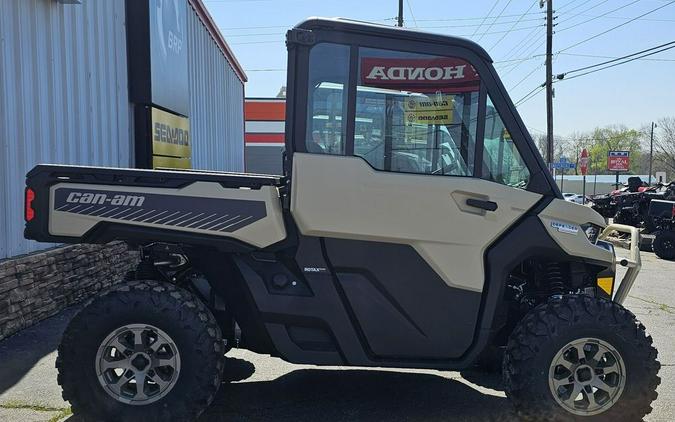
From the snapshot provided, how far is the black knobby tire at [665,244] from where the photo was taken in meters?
13.1

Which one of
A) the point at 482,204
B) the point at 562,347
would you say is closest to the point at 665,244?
the point at 562,347

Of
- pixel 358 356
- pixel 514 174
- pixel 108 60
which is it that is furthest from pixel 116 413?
pixel 108 60

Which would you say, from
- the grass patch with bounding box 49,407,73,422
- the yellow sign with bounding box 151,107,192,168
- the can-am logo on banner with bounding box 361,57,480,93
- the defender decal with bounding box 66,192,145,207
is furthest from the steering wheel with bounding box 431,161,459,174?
the yellow sign with bounding box 151,107,192,168

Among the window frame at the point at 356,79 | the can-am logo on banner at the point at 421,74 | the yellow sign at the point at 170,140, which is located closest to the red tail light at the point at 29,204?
the window frame at the point at 356,79

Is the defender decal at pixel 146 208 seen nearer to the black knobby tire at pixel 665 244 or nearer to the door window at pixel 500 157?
the door window at pixel 500 157

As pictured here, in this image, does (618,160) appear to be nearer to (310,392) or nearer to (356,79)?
Answer: (310,392)

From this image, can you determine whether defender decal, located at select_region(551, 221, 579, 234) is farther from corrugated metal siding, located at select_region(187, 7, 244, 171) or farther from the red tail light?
corrugated metal siding, located at select_region(187, 7, 244, 171)

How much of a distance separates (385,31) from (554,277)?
2022mm

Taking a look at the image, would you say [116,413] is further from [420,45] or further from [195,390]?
[420,45]

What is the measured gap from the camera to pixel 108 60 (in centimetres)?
769

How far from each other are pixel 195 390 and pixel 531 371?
6.81ft

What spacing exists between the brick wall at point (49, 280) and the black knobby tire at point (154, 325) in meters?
2.24

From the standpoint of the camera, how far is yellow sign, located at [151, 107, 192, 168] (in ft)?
29.6

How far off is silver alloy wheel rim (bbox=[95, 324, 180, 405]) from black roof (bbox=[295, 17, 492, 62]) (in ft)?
7.03
